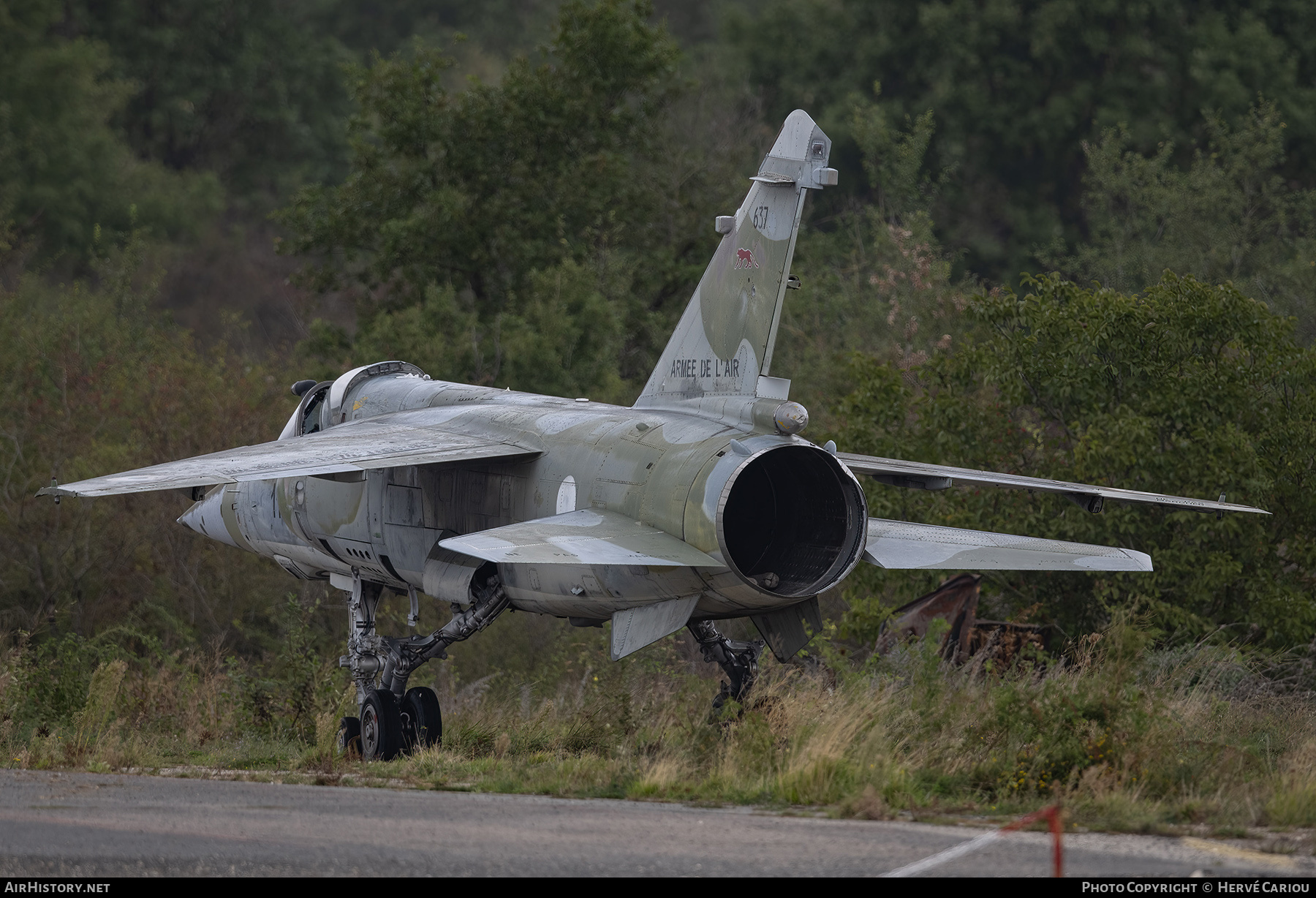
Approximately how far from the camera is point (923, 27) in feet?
157

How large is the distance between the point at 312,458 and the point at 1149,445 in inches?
389

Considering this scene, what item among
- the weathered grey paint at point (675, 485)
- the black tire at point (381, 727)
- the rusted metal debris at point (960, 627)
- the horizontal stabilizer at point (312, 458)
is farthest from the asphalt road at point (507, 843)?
the rusted metal debris at point (960, 627)

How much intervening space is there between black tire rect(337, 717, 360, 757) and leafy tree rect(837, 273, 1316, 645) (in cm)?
679

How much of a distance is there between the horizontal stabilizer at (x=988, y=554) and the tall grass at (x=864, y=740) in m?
0.80

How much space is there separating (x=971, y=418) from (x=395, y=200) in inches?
635

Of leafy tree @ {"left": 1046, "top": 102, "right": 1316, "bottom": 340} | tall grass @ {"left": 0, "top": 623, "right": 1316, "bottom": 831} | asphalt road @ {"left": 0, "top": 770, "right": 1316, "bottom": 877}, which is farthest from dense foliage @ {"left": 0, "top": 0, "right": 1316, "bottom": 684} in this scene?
asphalt road @ {"left": 0, "top": 770, "right": 1316, "bottom": 877}

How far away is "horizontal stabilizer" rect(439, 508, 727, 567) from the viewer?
413 inches

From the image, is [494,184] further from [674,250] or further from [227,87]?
[227,87]

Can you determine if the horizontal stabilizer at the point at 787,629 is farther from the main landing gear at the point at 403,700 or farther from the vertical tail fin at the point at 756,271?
the main landing gear at the point at 403,700

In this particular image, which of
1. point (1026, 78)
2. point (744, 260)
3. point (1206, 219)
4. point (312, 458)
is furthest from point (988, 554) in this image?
point (1026, 78)

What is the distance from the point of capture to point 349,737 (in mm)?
14109

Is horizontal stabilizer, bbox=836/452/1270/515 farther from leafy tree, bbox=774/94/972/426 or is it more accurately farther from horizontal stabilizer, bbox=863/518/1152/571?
leafy tree, bbox=774/94/972/426

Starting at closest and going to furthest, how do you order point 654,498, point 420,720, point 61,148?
point 654,498
point 420,720
point 61,148

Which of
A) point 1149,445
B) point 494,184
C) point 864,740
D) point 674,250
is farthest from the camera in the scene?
point 674,250
